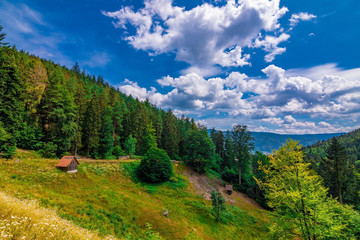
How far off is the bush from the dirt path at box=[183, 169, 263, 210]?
839cm

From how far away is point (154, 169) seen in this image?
31172mm

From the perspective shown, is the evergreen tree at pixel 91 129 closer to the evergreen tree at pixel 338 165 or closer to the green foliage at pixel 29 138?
the green foliage at pixel 29 138

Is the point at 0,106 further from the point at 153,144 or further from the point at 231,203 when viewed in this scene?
the point at 231,203

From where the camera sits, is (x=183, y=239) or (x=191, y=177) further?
(x=191, y=177)

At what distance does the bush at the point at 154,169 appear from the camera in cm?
3094

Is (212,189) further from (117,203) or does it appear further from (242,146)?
(117,203)

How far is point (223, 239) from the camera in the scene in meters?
19.6

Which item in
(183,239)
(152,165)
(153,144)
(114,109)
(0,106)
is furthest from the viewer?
(114,109)

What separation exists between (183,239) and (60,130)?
1290 inches

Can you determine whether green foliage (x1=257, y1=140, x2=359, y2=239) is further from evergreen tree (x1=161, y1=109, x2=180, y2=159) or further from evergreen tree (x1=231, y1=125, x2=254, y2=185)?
evergreen tree (x1=161, y1=109, x2=180, y2=159)

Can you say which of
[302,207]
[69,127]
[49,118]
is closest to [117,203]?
[302,207]

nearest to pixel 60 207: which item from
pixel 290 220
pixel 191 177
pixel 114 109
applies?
pixel 290 220

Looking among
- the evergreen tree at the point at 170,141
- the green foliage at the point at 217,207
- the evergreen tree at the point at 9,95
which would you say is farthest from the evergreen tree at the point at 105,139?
the green foliage at the point at 217,207

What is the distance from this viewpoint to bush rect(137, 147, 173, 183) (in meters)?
30.9
